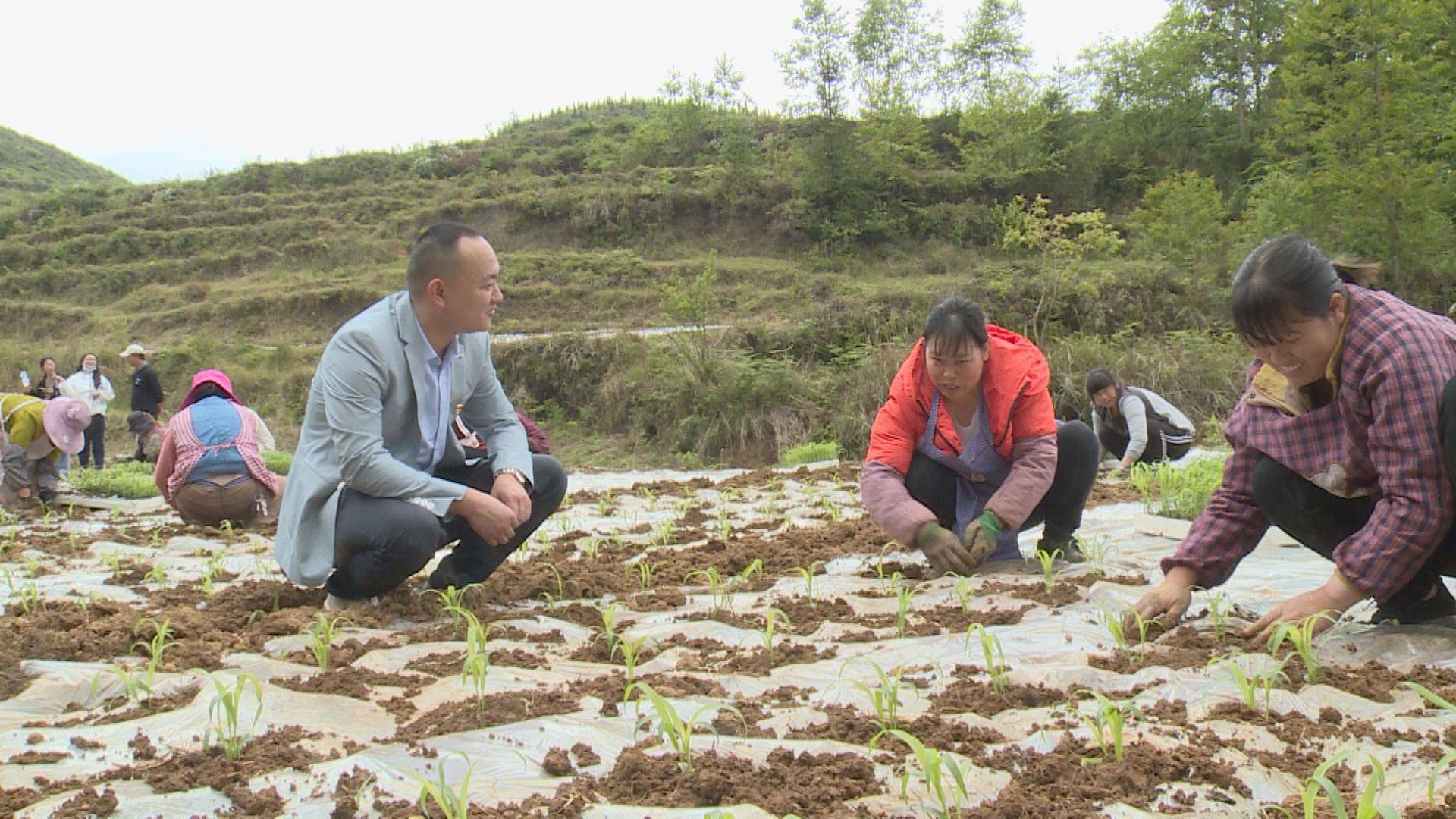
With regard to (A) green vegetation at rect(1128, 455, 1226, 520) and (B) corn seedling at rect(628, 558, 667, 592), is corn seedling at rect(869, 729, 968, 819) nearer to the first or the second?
(B) corn seedling at rect(628, 558, 667, 592)

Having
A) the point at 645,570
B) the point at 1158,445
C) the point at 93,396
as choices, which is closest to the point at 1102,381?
the point at 1158,445

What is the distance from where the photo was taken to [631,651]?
265cm

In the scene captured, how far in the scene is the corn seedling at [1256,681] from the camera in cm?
217

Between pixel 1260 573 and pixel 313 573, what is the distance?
352 centimetres

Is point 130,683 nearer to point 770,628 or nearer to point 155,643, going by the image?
point 155,643

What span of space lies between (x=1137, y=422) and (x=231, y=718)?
657 centimetres

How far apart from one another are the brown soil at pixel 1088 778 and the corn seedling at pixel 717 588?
1532 mm

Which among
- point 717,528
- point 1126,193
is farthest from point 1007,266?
point 717,528

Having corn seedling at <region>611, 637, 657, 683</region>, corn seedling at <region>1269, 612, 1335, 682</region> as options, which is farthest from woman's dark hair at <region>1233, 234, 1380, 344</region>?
corn seedling at <region>611, 637, 657, 683</region>

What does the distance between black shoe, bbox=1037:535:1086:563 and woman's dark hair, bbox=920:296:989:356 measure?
3.13ft

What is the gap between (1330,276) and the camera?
2.42 meters

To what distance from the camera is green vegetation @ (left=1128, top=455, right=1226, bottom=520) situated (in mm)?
4969

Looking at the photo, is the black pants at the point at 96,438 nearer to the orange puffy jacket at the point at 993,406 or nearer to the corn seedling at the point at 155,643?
the corn seedling at the point at 155,643

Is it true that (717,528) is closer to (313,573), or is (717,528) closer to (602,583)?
(602,583)
